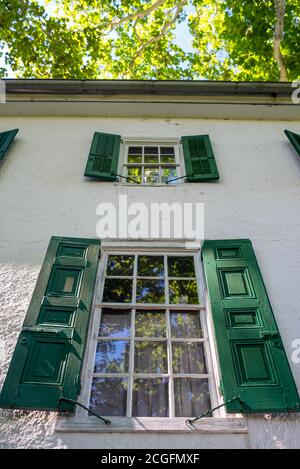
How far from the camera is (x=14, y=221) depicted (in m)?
4.63

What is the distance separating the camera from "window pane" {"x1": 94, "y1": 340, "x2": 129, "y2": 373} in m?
3.30

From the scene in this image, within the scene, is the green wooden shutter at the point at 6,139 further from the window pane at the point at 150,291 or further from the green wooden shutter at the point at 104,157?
the window pane at the point at 150,291

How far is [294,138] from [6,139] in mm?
4665

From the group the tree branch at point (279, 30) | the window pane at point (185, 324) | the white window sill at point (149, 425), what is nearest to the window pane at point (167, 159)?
the window pane at point (185, 324)

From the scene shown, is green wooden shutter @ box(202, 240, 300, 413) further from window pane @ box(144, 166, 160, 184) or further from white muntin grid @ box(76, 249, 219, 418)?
window pane @ box(144, 166, 160, 184)

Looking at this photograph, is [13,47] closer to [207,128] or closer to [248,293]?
[207,128]

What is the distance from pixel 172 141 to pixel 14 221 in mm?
3065

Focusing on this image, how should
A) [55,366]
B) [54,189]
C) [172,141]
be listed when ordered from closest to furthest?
[55,366] → [54,189] → [172,141]

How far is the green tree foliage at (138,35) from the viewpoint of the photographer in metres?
10.7

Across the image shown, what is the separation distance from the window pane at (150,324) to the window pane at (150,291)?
17cm

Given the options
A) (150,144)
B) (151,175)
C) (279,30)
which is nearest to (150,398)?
(151,175)

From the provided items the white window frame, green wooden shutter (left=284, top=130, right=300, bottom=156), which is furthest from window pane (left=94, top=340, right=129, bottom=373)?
green wooden shutter (left=284, top=130, right=300, bottom=156)

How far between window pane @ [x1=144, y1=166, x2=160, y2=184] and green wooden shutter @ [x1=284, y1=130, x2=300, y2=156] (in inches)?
87.0
